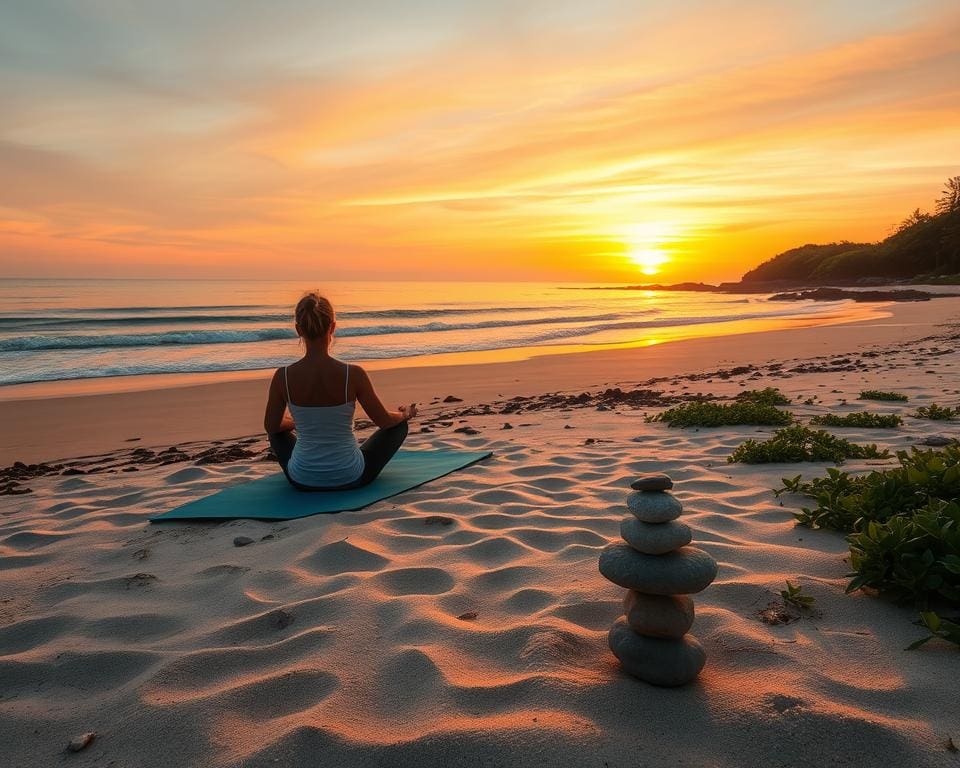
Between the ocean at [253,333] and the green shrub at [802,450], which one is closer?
the green shrub at [802,450]

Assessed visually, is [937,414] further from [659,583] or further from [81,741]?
[81,741]

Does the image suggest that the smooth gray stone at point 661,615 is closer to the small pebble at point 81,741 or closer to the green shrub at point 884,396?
the small pebble at point 81,741

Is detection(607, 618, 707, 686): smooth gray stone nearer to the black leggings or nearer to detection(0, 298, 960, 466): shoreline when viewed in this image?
the black leggings

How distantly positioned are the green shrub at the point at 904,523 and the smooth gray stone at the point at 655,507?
1.16 m

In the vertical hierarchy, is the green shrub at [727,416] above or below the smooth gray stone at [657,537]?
below

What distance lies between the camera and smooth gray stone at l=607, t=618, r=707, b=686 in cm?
225

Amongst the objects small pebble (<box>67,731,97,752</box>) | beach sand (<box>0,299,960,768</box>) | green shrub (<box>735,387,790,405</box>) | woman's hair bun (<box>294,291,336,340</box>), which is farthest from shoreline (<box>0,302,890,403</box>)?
small pebble (<box>67,731,97,752</box>)

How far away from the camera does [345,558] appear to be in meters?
3.65

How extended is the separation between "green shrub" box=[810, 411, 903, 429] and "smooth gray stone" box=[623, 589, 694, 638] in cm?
488

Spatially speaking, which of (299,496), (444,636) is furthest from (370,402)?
(444,636)

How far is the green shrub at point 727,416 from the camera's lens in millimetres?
6773

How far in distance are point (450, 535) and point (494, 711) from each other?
181cm

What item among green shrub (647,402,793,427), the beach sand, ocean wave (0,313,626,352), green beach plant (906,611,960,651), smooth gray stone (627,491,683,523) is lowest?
the beach sand

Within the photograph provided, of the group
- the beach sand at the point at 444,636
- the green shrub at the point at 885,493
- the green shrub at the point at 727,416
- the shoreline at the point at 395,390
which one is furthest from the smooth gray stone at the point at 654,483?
the shoreline at the point at 395,390
